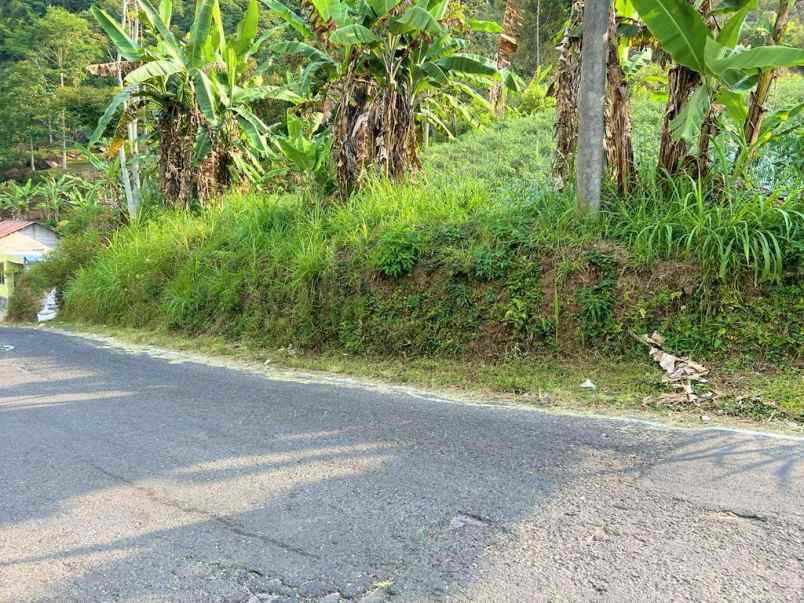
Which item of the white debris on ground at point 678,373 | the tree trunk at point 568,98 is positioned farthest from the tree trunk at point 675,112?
the white debris on ground at point 678,373

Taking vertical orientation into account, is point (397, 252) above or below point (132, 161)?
below

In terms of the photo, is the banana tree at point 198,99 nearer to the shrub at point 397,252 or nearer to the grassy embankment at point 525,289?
the grassy embankment at point 525,289

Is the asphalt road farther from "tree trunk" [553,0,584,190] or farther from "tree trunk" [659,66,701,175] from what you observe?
"tree trunk" [553,0,584,190]

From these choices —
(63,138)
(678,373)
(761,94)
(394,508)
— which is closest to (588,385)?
(678,373)

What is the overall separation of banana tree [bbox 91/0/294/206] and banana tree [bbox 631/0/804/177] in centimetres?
956

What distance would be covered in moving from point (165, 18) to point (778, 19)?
13.6 meters

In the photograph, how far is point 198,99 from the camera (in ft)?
47.0

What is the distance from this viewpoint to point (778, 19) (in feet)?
23.1

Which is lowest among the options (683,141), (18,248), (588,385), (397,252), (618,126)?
(588,385)

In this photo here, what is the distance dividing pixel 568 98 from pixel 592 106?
1215 mm

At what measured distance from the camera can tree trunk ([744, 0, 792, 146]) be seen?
700 centimetres

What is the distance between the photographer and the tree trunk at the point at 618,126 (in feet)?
25.5

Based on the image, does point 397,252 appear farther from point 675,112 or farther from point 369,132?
point 675,112

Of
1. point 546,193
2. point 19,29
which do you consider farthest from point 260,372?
point 19,29
